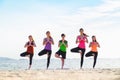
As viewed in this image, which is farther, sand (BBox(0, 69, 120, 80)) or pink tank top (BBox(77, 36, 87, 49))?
pink tank top (BBox(77, 36, 87, 49))

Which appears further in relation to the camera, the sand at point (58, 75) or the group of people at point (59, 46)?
the group of people at point (59, 46)

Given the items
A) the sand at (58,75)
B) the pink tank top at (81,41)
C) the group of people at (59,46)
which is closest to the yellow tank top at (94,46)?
the group of people at (59,46)

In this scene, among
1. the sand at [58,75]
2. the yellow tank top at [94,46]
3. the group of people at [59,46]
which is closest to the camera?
the sand at [58,75]

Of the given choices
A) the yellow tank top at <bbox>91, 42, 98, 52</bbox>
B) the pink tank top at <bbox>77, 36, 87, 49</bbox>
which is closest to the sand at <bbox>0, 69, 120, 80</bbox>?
the pink tank top at <bbox>77, 36, 87, 49</bbox>

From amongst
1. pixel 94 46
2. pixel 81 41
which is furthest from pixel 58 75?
pixel 94 46

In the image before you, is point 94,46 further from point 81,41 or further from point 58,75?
point 58,75

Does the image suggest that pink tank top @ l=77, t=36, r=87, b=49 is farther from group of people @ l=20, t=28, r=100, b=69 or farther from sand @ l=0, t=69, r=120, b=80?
sand @ l=0, t=69, r=120, b=80

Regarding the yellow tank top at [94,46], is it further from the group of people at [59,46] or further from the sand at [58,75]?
the sand at [58,75]

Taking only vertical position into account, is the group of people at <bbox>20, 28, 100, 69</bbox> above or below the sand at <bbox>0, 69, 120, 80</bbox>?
above

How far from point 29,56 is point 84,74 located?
4.99 meters

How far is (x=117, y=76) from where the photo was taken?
62.7 ft

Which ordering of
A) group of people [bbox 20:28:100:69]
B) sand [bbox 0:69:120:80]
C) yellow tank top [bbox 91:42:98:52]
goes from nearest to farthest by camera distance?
sand [bbox 0:69:120:80]
group of people [bbox 20:28:100:69]
yellow tank top [bbox 91:42:98:52]

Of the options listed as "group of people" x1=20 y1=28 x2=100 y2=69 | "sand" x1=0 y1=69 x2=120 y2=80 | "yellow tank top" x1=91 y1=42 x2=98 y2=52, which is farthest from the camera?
"yellow tank top" x1=91 y1=42 x2=98 y2=52

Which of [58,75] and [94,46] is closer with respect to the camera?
[58,75]
